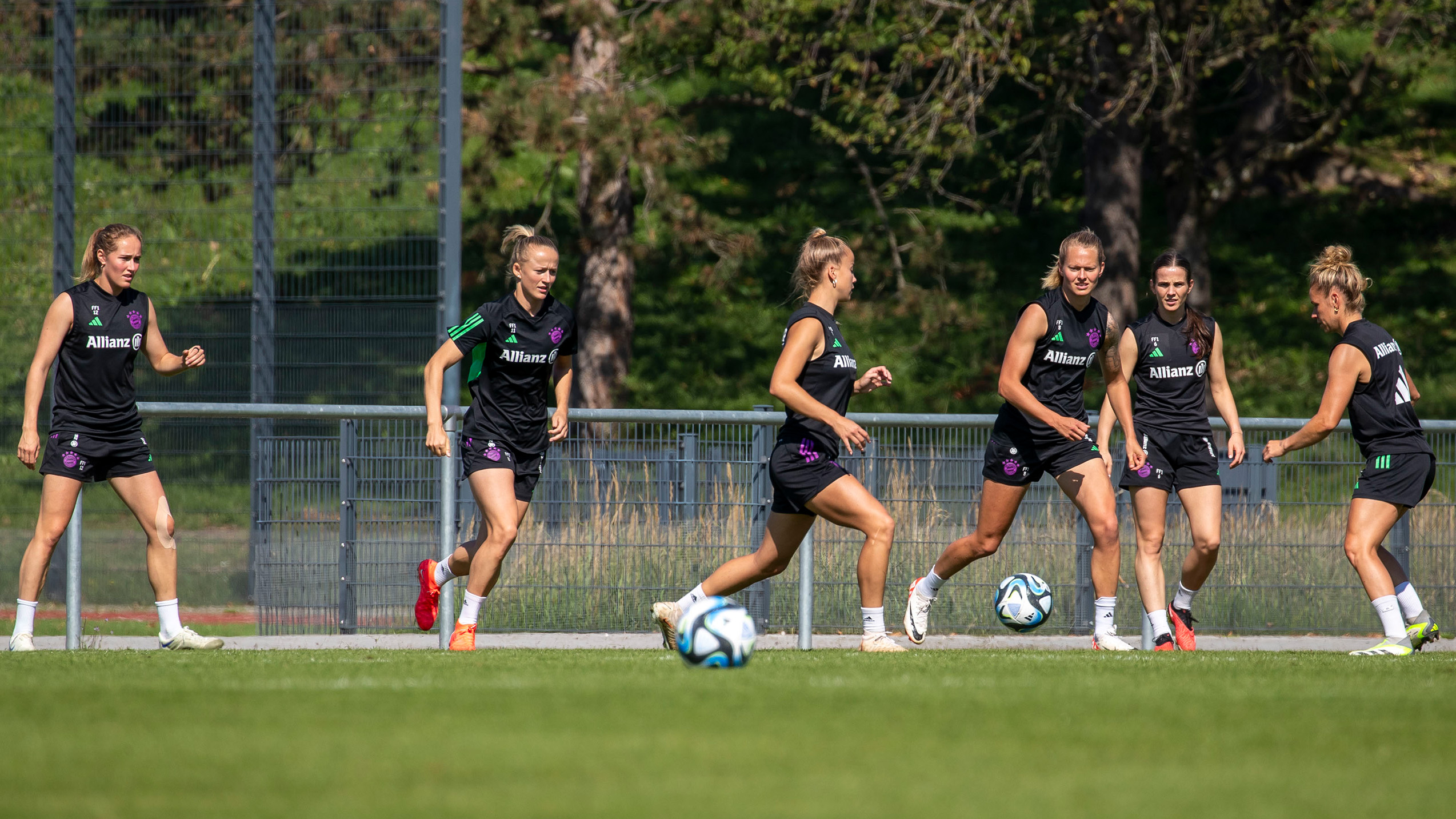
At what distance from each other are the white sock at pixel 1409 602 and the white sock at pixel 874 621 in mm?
2999

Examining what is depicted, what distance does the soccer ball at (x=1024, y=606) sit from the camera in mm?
8539

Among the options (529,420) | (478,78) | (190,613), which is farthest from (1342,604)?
(478,78)

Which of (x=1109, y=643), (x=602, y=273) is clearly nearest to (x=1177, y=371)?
(x=1109, y=643)

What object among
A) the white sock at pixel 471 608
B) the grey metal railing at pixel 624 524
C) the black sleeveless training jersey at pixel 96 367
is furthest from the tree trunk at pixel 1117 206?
the black sleeveless training jersey at pixel 96 367

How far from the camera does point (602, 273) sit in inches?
749

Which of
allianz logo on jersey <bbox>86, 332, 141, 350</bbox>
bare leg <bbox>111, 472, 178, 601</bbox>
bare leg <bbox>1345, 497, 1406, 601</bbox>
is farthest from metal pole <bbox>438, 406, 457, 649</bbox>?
bare leg <bbox>1345, 497, 1406, 601</bbox>

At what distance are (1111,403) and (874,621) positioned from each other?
1926mm

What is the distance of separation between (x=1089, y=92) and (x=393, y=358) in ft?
29.2

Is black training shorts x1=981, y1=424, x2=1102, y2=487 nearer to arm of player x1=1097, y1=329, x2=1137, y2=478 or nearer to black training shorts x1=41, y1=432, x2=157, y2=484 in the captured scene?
arm of player x1=1097, y1=329, x2=1137, y2=478

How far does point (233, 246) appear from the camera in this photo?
15.0m

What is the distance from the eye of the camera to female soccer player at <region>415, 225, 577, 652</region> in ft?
26.9

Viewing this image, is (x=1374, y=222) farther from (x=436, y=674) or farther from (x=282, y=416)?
(x=436, y=674)

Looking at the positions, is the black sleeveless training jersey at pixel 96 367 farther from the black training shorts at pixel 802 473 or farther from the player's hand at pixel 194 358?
the black training shorts at pixel 802 473

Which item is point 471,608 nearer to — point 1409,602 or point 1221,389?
point 1221,389
